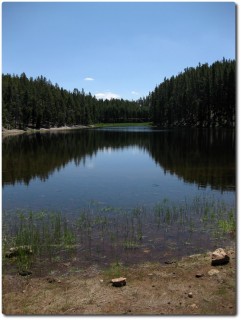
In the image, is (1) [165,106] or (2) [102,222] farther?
(1) [165,106]

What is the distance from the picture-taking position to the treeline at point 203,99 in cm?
14388

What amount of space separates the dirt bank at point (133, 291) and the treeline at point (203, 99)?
123 meters

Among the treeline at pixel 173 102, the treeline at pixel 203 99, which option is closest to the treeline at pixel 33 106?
the treeline at pixel 173 102

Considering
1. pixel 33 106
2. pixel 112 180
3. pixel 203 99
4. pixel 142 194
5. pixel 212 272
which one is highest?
pixel 203 99

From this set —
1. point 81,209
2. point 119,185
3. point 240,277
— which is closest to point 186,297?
point 240,277

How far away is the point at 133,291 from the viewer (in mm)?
9906

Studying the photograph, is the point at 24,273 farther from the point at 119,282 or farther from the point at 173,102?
the point at 173,102

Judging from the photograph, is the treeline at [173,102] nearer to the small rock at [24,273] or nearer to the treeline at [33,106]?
the treeline at [33,106]

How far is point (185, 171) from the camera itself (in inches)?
1394

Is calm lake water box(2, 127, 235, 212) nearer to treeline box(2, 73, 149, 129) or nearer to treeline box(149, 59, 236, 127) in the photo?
treeline box(2, 73, 149, 129)

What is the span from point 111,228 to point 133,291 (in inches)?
284

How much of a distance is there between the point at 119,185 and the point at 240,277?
2149 centimetres

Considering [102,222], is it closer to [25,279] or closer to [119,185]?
[25,279]

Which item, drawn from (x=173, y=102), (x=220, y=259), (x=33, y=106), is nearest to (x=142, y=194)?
(x=220, y=259)
